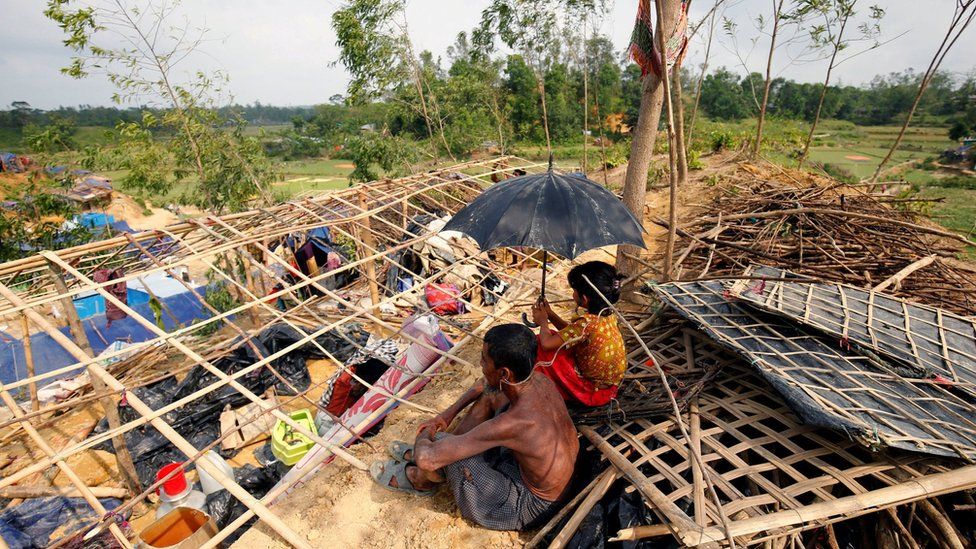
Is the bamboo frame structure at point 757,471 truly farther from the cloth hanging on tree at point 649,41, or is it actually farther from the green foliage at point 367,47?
the green foliage at point 367,47

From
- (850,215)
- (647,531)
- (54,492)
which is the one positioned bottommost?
(54,492)

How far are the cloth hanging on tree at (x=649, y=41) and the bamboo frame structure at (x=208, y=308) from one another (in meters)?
2.43

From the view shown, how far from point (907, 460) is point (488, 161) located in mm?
6650

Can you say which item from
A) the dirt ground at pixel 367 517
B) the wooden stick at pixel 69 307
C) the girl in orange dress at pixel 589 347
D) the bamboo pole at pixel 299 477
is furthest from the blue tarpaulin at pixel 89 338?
the girl in orange dress at pixel 589 347

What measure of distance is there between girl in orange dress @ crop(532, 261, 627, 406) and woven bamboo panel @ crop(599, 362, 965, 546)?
0.25m

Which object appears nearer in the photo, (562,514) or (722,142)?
(562,514)

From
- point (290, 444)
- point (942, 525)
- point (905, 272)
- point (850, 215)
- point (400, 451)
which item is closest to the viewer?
point (942, 525)

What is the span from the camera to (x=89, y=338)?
634 cm

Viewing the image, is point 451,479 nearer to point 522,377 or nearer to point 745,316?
point 522,377

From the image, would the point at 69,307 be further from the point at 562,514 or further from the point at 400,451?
the point at 562,514

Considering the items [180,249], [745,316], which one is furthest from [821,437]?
[180,249]

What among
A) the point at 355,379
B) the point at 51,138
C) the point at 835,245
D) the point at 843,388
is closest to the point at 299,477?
the point at 355,379

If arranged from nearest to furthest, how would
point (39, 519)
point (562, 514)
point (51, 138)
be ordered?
point (562, 514) → point (39, 519) → point (51, 138)

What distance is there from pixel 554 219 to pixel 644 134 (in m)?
2.28
